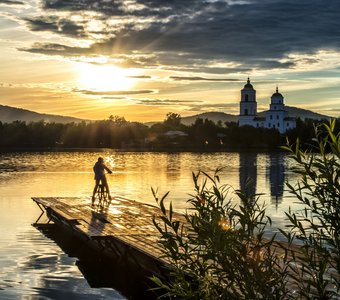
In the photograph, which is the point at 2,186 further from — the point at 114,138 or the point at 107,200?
the point at 114,138

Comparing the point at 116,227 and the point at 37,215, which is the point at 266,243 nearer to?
the point at 116,227

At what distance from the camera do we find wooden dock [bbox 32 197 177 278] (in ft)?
60.1

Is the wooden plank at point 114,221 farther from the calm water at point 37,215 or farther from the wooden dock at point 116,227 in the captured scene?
the calm water at point 37,215

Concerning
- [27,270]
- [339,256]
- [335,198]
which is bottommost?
[27,270]

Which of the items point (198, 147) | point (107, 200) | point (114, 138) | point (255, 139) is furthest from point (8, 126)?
point (107, 200)

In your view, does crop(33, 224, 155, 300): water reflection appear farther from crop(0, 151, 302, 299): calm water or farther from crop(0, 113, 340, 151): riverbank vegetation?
crop(0, 113, 340, 151): riverbank vegetation

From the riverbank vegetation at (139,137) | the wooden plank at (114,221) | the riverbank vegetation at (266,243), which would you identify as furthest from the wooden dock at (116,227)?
the riverbank vegetation at (139,137)

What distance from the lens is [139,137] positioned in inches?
7569

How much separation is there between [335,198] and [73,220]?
1953cm

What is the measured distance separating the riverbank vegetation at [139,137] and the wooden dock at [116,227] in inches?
5450

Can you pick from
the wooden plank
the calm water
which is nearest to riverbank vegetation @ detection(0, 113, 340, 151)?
the calm water

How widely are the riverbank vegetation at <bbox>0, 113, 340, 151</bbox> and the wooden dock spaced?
138435mm

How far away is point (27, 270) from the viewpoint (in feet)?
67.6

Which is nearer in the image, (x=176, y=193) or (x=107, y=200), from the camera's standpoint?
(x=107, y=200)
